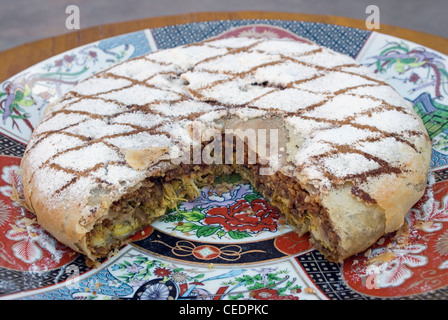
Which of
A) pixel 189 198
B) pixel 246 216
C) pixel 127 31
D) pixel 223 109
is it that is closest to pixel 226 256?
pixel 246 216

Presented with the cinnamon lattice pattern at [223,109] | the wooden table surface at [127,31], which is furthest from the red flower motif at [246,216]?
the wooden table surface at [127,31]

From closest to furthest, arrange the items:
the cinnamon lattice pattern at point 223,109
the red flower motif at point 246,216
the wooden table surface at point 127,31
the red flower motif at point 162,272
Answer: the red flower motif at point 162,272 → the cinnamon lattice pattern at point 223,109 → the red flower motif at point 246,216 → the wooden table surface at point 127,31

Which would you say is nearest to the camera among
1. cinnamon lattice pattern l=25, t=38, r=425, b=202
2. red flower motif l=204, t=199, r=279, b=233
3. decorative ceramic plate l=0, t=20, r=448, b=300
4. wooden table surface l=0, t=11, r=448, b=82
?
decorative ceramic plate l=0, t=20, r=448, b=300

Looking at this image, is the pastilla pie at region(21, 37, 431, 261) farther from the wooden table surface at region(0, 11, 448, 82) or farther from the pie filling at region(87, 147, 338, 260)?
the wooden table surface at region(0, 11, 448, 82)

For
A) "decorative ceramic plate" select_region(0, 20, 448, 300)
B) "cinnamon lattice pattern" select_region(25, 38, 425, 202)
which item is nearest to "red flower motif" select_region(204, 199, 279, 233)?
"decorative ceramic plate" select_region(0, 20, 448, 300)

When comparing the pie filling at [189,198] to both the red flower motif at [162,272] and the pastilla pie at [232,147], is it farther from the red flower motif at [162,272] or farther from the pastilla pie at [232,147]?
the red flower motif at [162,272]

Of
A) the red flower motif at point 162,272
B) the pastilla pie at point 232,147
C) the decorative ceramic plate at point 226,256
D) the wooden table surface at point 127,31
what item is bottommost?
the red flower motif at point 162,272
